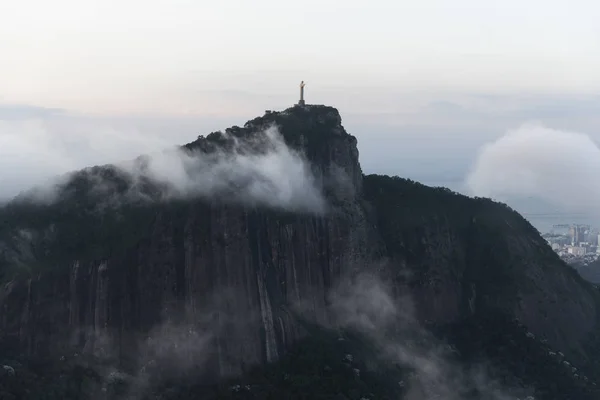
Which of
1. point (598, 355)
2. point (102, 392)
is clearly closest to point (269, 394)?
point (102, 392)

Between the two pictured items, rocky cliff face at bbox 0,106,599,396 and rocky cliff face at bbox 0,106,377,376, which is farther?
rocky cliff face at bbox 0,106,599,396

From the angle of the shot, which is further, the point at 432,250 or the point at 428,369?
the point at 432,250

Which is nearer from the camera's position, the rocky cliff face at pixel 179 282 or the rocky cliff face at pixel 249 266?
the rocky cliff face at pixel 179 282

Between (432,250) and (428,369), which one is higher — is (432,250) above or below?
above

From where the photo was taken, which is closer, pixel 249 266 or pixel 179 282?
pixel 179 282

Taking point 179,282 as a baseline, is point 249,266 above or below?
above

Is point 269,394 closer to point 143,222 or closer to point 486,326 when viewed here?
point 143,222

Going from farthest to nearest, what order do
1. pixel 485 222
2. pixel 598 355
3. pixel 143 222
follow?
pixel 485 222
pixel 598 355
pixel 143 222

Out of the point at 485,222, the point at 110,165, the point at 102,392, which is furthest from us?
the point at 485,222
